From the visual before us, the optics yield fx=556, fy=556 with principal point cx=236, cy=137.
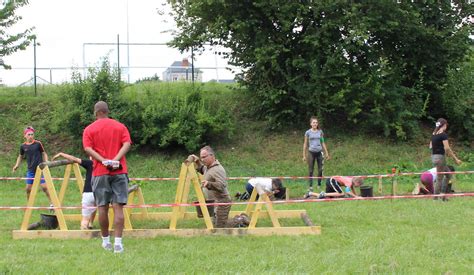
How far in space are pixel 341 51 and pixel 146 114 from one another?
19.7ft

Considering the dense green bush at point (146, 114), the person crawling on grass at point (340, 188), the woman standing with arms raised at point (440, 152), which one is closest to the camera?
the woman standing with arms raised at point (440, 152)

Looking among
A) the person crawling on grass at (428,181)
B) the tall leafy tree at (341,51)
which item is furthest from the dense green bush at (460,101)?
the person crawling on grass at (428,181)

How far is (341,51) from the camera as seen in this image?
1636 centimetres

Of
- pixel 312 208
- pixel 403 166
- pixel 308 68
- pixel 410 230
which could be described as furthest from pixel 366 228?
pixel 308 68

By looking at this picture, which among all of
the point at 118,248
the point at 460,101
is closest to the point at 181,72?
the point at 460,101

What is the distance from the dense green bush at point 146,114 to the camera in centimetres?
1602

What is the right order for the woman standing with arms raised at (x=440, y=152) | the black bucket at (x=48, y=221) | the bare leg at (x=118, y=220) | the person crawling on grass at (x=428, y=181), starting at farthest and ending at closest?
the person crawling on grass at (x=428, y=181) < the woman standing with arms raised at (x=440, y=152) < the black bucket at (x=48, y=221) < the bare leg at (x=118, y=220)

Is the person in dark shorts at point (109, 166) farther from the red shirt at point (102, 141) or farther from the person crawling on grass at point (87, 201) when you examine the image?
the person crawling on grass at point (87, 201)

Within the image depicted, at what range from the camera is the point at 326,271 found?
5539 mm

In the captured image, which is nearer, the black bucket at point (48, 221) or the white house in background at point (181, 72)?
the black bucket at point (48, 221)

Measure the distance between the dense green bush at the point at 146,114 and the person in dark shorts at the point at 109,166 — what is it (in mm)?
9190

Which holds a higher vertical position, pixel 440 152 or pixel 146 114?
pixel 146 114

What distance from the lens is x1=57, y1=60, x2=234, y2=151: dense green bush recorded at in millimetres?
16016

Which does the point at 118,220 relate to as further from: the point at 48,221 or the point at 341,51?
the point at 341,51
